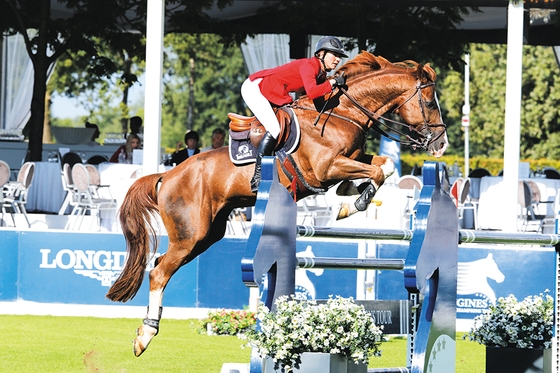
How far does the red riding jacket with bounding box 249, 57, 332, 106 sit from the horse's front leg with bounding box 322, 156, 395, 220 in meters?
0.49

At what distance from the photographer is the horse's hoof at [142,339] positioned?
20.2ft

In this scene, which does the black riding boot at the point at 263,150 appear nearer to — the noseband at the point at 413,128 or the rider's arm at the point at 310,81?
the rider's arm at the point at 310,81

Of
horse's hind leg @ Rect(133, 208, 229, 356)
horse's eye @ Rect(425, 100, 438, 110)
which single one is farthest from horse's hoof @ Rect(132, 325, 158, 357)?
horse's eye @ Rect(425, 100, 438, 110)

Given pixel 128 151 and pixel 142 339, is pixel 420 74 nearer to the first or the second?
pixel 142 339

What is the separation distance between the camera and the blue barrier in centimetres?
440

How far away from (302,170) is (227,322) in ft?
8.14

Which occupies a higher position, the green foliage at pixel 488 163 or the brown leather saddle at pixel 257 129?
the green foliage at pixel 488 163

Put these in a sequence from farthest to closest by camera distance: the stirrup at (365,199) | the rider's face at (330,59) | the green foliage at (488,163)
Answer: the green foliage at (488,163) < the rider's face at (330,59) < the stirrup at (365,199)

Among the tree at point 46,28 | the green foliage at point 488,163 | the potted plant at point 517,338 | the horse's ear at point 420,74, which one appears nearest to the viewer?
the potted plant at point 517,338

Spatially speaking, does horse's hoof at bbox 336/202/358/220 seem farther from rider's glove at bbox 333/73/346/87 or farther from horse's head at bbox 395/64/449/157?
rider's glove at bbox 333/73/346/87

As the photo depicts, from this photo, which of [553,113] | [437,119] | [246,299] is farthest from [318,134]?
[553,113]

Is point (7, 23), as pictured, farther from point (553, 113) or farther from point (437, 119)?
point (553, 113)

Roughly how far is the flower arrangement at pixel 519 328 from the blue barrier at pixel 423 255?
2.22 feet

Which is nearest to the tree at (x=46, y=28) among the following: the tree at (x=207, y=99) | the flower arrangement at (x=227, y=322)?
the flower arrangement at (x=227, y=322)
